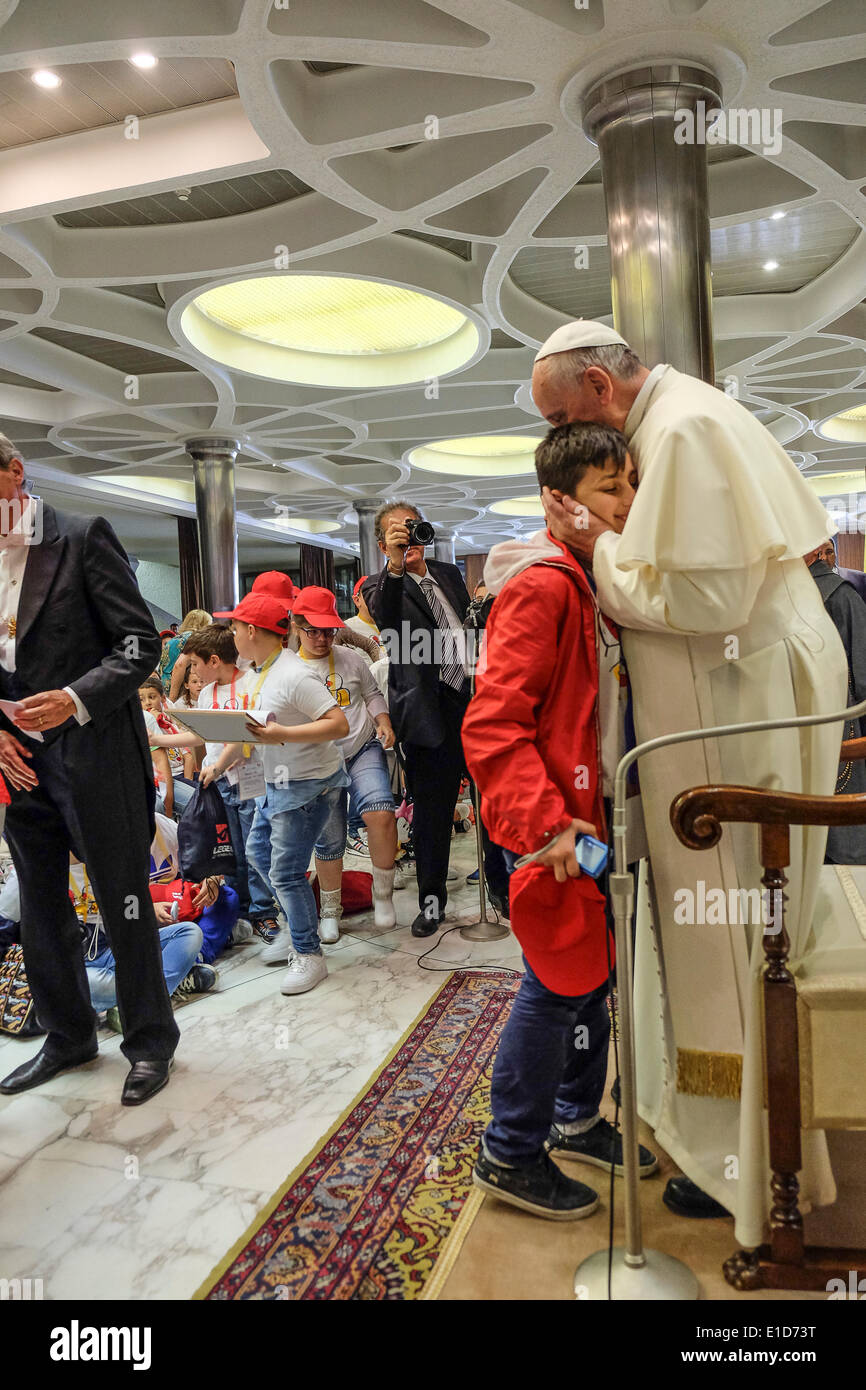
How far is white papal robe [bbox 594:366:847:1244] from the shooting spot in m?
1.77

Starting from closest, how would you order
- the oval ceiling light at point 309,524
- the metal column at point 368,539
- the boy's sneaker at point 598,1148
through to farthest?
the boy's sneaker at point 598,1148
the metal column at point 368,539
the oval ceiling light at point 309,524

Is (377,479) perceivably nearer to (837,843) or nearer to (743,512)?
(837,843)

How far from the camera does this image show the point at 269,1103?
273cm

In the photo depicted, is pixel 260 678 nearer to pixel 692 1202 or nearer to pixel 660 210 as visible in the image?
pixel 692 1202

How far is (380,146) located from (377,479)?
Answer: 9794 millimetres

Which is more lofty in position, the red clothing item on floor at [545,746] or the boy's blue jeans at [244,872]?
the red clothing item on floor at [545,746]

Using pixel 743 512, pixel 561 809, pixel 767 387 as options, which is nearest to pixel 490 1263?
pixel 561 809

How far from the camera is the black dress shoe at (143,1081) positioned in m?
Answer: 2.78

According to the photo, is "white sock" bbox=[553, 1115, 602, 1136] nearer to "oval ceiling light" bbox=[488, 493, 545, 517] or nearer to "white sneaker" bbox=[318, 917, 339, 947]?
"white sneaker" bbox=[318, 917, 339, 947]

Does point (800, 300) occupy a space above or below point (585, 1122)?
above

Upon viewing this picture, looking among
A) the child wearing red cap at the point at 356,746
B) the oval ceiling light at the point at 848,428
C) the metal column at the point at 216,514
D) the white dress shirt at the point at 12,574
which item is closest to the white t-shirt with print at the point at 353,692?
the child wearing red cap at the point at 356,746

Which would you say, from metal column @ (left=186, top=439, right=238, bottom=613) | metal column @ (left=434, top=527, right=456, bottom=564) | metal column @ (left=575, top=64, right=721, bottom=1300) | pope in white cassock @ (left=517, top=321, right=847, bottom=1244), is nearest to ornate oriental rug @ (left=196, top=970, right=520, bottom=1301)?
pope in white cassock @ (left=517, top=321, right=847, bottom=1244)

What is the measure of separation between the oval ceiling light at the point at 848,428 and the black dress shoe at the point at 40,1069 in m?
13.7

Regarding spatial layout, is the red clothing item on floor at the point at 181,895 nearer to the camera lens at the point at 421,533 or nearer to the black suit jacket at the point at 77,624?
the black suit jacket at the point at 77,624
